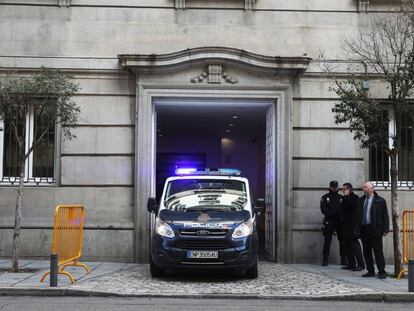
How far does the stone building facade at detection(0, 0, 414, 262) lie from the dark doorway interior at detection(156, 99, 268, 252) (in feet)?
12.7

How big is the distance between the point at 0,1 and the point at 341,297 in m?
10.5

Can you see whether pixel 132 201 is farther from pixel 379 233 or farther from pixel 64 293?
pixel 379 233

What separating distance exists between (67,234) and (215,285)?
2930 mm

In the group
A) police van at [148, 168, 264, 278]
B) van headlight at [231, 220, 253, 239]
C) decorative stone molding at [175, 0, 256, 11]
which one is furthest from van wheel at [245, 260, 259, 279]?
decorative stone molding at [175, 0, 256, 11]

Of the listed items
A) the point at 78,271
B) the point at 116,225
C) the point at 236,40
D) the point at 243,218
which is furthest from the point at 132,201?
the point at 236,40

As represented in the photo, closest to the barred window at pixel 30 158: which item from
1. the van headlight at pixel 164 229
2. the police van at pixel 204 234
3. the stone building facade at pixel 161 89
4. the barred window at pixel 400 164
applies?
the stone building facade at pixel 161 89

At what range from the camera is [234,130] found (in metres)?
22.6

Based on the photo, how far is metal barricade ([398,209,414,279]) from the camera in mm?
11961

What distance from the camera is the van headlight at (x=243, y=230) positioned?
36.5ft

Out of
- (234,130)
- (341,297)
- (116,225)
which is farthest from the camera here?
(234,130)

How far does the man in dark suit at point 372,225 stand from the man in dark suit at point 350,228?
20.5 inches

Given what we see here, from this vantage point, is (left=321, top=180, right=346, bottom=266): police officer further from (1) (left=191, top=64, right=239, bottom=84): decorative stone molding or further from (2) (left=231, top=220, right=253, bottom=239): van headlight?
(1) (left=191, top=64, right=239, bottom=84): decorative stone molding

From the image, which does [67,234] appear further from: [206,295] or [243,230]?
[243,230]

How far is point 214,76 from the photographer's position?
Result: 1412 centimetres
